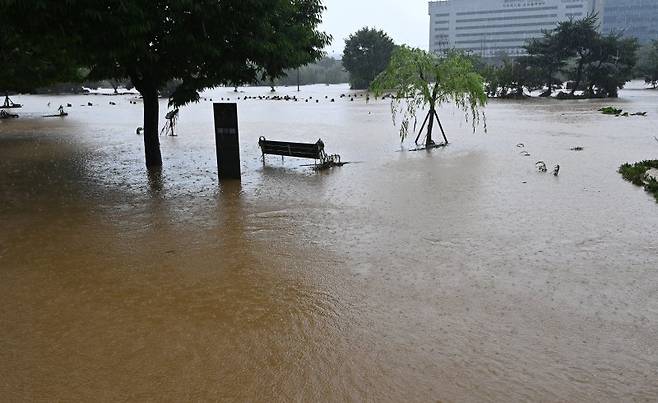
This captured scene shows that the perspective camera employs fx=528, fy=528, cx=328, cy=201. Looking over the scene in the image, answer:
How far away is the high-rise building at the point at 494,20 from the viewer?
144 metres

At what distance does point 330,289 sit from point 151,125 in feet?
31.4

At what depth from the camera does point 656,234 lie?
779 cm

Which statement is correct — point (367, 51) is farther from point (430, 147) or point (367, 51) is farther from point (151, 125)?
point (151, 125)

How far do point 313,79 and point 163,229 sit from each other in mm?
120118

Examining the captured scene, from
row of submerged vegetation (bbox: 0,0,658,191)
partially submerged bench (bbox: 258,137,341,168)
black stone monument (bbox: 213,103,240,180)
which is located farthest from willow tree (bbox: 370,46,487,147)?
black stone monument (bbox: 213,103,240,180)

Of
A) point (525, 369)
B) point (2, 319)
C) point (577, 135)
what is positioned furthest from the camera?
point (577, 135)

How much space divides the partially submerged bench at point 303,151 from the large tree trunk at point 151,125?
288 cm

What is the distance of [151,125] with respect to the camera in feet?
45.1

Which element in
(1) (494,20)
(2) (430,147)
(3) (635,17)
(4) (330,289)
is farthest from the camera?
(1) (494,20)

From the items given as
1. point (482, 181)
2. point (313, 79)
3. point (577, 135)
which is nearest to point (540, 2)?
point (313, 79)

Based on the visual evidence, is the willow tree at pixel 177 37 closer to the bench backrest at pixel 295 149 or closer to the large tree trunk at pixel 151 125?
the large tree trunk at pixel 151 125

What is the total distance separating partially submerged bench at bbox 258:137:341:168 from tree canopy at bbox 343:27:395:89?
66.5 m

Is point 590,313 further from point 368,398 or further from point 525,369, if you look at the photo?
point 368,398

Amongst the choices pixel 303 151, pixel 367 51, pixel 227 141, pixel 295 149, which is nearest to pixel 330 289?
pixel 227 141
